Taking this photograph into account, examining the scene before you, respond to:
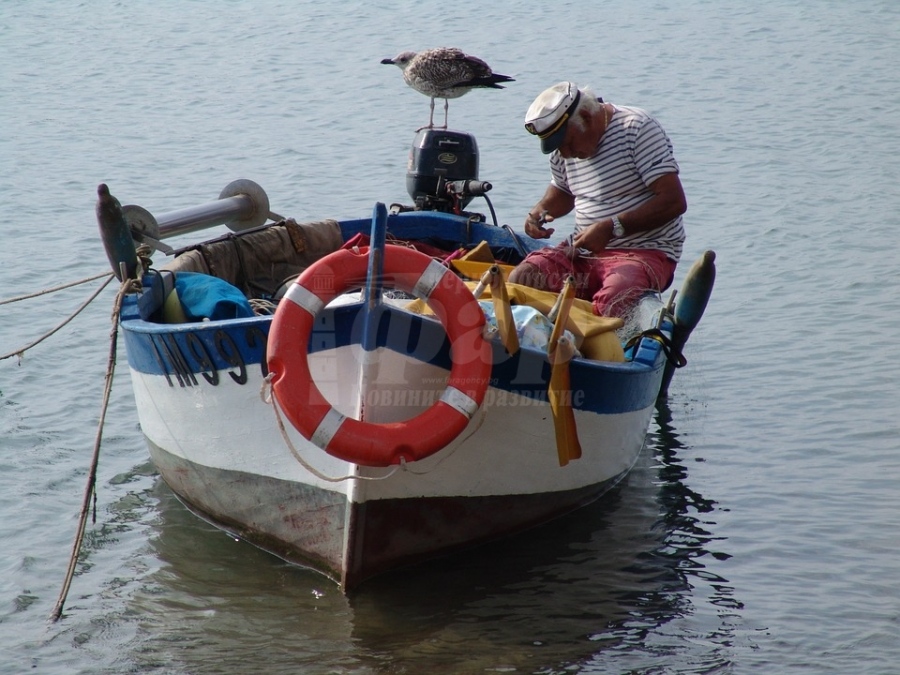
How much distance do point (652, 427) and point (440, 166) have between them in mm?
2069

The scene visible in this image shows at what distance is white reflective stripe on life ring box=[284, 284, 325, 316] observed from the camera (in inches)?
164

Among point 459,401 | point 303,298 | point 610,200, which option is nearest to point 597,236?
point 610,200

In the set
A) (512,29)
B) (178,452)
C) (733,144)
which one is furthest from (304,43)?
(178,452)

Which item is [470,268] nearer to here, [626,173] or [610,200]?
[610,200]

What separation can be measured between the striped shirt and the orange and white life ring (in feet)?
5.26

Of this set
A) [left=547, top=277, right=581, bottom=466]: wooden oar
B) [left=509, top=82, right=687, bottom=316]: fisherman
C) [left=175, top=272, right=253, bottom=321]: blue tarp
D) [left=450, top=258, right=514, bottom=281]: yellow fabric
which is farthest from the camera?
[left=450, top=258, right=514, bottom=281]: yellow fabric

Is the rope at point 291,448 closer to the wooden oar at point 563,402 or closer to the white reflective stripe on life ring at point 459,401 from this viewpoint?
the white reflective stripe on life ring at point 459,401

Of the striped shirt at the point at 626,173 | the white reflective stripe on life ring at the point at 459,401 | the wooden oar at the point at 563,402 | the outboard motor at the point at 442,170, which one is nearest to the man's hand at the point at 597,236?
the striped shirt at the point at 626,173

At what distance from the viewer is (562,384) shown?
4.52 meters

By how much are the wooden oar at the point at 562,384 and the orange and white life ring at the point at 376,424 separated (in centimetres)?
31

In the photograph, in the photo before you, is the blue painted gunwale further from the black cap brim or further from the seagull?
the seagull

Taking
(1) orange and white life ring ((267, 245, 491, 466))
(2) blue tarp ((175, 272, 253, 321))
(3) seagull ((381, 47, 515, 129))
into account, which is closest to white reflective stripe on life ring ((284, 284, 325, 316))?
(1) orange and white life ring ((267, 245, 491, 466))

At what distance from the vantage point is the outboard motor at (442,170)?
7.18 metres

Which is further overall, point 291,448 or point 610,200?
point 610,200
